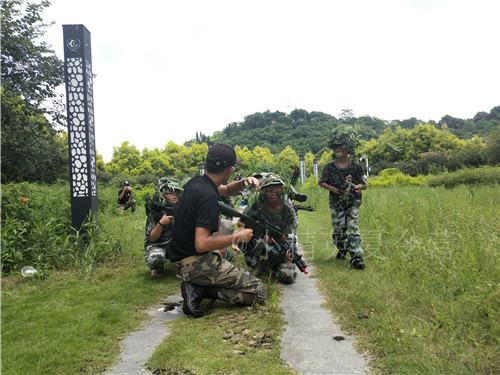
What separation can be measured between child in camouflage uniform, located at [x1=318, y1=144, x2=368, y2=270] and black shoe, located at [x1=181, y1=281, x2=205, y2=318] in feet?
8.69

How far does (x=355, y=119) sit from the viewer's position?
6.12 m

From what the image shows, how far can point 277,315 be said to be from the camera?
11.6ft

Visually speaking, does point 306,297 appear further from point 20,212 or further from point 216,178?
point 20,212

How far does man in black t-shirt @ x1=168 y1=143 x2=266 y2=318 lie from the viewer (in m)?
3.31

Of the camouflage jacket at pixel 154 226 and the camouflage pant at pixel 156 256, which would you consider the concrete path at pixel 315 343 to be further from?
the camouflage jacket at pixel 154 226

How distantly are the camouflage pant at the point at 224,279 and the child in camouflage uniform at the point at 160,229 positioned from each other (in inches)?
56.6

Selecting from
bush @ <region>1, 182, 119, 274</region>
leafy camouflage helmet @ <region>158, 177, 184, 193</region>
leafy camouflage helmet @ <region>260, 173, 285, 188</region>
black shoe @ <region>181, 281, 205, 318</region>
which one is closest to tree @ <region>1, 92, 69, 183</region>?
bush @ <region>1, 182, 119, 274</region>

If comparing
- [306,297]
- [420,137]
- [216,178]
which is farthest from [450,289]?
[420,137]

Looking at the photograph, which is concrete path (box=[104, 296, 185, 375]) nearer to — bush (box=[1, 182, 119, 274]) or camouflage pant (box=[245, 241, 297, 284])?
camouflage pant (box=[245, 241, 297, 284])

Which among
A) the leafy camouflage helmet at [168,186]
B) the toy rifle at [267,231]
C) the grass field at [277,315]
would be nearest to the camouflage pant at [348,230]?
the grass field at [277,315]

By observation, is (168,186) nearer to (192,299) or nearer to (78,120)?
(192,299)

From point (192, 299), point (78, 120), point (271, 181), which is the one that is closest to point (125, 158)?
point (78, 120)

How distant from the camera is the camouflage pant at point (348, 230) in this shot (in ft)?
17.3

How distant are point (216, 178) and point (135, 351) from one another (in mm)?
1764
